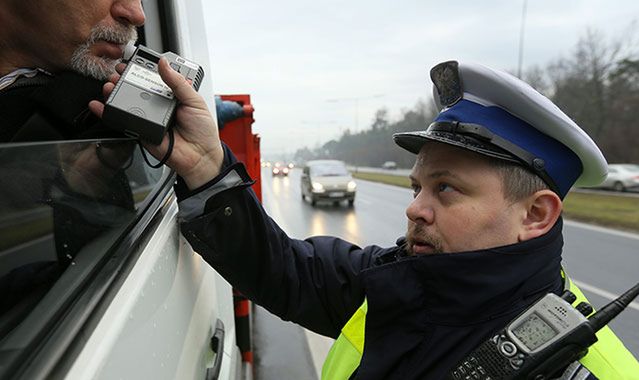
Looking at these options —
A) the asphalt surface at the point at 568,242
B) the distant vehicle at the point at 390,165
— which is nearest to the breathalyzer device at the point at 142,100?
the asphalt surface at the point at 568,242

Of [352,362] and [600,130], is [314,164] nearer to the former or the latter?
[352,362]

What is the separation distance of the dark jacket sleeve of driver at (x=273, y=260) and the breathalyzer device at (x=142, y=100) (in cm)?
30

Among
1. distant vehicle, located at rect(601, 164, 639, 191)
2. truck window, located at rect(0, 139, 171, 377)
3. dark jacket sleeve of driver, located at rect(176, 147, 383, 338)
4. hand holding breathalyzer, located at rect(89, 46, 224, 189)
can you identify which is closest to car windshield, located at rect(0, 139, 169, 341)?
truck window, located at rect(0, 139, 171, 377)

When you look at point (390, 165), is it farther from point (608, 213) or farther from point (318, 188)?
point (608, 213)

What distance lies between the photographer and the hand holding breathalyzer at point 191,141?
3.86 ft

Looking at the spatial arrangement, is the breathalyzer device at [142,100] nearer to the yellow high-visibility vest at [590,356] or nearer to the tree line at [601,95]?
the yellow high-visibility vest at [590,356]

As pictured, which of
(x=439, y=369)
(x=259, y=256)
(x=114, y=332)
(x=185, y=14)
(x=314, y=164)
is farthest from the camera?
(x=314, y=164)

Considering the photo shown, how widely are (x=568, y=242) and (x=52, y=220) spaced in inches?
370

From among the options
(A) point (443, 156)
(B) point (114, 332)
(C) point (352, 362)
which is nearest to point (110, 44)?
(B) point (114, 332)

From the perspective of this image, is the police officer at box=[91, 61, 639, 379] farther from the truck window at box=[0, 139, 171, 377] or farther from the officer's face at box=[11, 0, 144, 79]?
the truck window at box=[0, 139, 171, 377]

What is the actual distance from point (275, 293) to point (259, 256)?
0.17 m

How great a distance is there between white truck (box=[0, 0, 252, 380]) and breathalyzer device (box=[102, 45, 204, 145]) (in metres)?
0.06

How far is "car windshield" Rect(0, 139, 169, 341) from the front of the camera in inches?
23.7

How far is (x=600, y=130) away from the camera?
118ft
